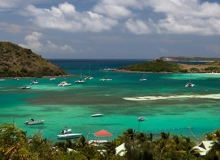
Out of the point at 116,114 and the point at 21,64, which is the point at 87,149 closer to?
the point at 116,114

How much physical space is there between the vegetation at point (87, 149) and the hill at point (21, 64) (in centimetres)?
13573

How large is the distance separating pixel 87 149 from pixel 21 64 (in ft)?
485

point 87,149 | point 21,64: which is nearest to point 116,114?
point 87,149

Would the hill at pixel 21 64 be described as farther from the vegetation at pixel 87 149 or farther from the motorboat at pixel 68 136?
the vegetation at pixel 87 149

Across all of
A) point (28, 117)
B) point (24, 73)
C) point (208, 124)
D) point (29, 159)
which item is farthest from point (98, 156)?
point (24, 73)

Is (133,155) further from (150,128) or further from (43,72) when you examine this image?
(43,72)

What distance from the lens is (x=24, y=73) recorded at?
16338 centimetres

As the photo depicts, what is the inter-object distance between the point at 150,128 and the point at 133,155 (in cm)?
2918

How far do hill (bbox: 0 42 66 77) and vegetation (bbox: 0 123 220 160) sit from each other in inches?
5344

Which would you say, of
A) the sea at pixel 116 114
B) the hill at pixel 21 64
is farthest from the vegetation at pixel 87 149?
the hill at pixel 21 64

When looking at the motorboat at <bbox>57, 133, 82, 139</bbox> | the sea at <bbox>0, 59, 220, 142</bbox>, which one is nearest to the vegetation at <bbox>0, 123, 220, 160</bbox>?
the motorboat at <bbox>57, 133, 82, 139</bbox>

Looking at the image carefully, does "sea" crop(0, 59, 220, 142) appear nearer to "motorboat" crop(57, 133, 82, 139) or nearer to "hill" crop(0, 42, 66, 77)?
"motorboat" crop(57, 133, 82, 139)

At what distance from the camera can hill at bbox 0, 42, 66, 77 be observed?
534 feet

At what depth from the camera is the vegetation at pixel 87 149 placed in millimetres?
16109
